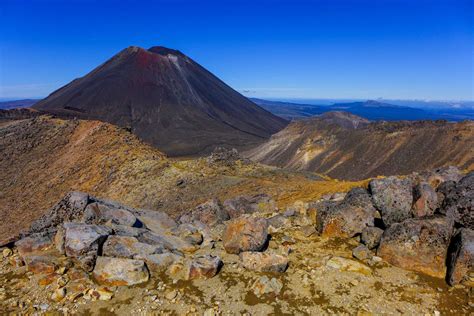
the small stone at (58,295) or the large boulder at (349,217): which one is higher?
the large boulder at (349,217)

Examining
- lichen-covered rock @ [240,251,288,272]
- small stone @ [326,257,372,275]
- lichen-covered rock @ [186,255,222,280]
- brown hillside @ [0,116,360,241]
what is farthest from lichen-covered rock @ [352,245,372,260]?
brown hillside @ [0,116,360,241]

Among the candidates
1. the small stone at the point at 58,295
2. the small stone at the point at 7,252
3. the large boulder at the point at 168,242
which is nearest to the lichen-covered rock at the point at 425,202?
the large boulder at the point at 168,242

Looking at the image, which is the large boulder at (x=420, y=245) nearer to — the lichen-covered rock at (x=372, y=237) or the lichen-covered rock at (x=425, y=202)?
the lichen-covered rock at (x=372, y=237)

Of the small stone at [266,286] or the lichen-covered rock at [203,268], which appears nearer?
the small stone at [266,286]

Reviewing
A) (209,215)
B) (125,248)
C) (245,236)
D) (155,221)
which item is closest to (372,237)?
(245,236)

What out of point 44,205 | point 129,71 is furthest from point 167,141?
point 44,205

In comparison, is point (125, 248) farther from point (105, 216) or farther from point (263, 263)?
point (263, 263)
